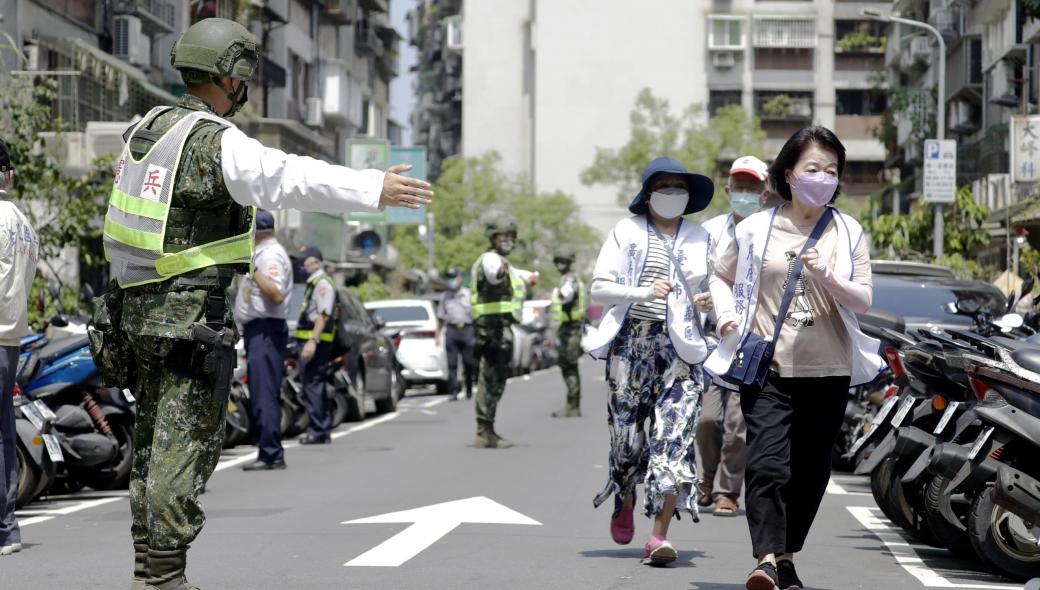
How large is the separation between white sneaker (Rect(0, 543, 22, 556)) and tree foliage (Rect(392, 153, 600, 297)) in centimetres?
6691

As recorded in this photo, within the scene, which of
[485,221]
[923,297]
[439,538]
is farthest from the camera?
[485,221]

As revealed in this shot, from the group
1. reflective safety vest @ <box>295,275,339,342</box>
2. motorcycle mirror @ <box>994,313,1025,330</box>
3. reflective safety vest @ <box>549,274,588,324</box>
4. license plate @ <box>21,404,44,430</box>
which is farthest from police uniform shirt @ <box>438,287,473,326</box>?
motorcycle mirror @ <box>994,313,1025,330</box>

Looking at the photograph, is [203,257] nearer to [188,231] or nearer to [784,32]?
[188,231]

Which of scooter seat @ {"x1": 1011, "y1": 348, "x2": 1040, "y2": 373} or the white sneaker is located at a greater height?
scooter seat @ {"x1": 1011, "y1": 348, "x2": 1040, "y2": 373}

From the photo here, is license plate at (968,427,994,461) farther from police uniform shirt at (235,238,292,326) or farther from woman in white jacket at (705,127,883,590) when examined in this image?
police uniform shirt at (235,238,292,326)

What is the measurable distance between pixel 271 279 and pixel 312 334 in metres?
2.83

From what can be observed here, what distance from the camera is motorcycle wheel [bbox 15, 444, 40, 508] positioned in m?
11.5

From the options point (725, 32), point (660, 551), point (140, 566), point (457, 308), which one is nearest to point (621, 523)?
point (660, 551)

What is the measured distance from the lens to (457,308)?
91.6ft

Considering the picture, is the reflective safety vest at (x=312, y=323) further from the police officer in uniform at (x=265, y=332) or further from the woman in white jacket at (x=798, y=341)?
the woman in white jacket at (x=798, y=341)

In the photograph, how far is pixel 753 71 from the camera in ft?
294

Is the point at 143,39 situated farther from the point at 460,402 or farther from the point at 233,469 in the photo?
the point at 233,469

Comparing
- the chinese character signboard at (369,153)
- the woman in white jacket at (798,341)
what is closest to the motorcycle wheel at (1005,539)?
the woman in white jacket at (798,341)

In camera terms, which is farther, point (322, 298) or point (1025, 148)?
point (1025, 148)
